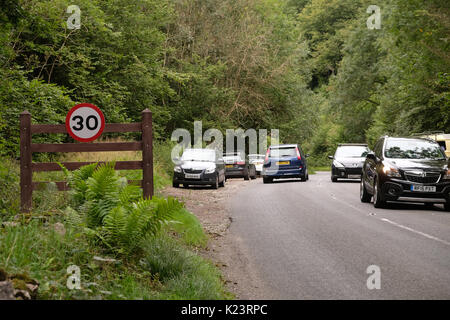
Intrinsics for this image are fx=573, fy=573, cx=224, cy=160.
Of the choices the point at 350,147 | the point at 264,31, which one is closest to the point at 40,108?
the point at 350,147

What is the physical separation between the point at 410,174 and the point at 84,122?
29.6 ft

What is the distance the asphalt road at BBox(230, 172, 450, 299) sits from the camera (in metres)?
6.43

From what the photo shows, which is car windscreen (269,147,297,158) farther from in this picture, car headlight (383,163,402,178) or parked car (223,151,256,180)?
car headlight (383,163,402,178)

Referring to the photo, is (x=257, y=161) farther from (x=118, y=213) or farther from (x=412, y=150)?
(x=118, y=213)

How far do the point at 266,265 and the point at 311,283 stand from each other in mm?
1280

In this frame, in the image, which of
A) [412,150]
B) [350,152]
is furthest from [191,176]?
[412,150]

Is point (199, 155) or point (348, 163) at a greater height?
point (199, 155)

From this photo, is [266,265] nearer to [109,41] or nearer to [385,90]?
[109,41]

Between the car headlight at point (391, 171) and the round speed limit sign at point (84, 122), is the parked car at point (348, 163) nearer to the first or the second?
→ the car headlight at point (391, 171)

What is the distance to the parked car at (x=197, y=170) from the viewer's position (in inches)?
920

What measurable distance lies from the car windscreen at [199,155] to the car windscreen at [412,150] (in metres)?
9.75

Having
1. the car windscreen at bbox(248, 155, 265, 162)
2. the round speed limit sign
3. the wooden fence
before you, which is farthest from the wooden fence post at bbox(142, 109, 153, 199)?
the car windscreen at bbox(248, 155, 265, 162)

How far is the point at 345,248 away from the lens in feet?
29.8

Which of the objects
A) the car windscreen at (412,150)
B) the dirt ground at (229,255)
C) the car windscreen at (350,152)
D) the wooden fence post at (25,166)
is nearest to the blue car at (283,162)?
the car windscreen at (350,152)
